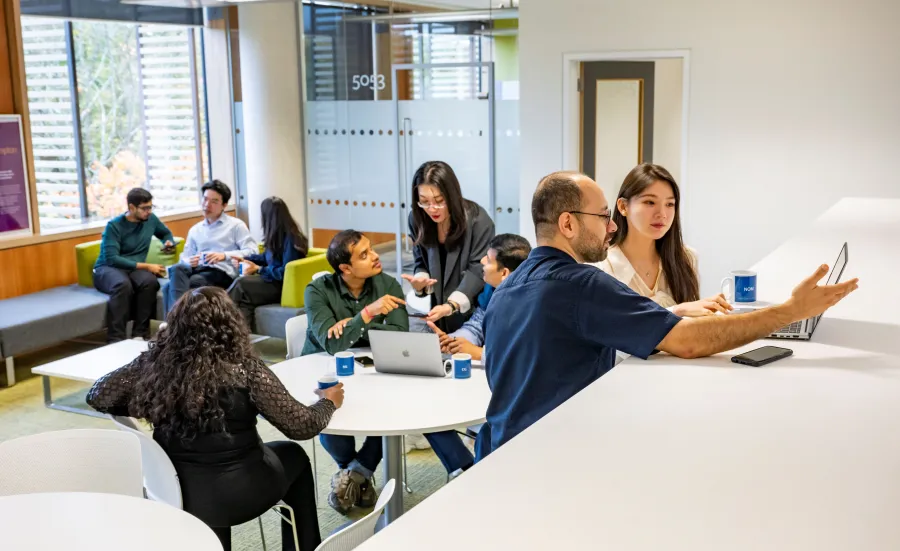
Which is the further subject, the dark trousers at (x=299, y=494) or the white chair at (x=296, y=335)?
the white chair at (x=296, y=335)

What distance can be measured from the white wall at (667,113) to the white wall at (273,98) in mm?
3665

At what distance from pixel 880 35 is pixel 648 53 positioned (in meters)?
1.56

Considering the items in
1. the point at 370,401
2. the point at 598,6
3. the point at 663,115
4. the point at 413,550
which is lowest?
the point at 370,401

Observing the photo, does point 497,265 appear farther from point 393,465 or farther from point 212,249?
point 212,249

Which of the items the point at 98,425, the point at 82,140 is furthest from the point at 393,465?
the point at 82,140

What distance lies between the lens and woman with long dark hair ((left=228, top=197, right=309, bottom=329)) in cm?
751

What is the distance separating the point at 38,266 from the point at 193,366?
5.63 metres

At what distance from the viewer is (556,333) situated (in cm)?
246

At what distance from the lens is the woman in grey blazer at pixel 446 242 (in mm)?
4953

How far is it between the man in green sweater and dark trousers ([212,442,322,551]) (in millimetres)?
4568

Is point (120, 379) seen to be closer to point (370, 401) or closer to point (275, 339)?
point (370, 401)

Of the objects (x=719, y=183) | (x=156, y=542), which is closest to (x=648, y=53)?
(x=719, y=183)

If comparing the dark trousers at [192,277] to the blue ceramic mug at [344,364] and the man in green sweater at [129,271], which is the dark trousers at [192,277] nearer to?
the man in green sweater at [129,271]

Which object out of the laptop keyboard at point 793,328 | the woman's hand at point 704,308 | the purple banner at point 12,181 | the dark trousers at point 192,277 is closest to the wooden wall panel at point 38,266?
the purple banner at point 12,181
